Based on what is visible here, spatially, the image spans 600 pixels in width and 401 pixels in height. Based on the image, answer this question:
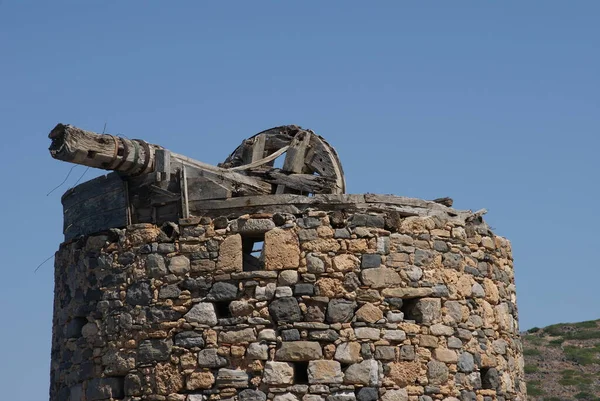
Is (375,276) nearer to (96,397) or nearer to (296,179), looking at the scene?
(296,179)

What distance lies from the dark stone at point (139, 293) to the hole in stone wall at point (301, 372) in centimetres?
150

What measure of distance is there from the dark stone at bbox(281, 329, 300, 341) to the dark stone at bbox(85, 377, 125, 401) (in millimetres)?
1646

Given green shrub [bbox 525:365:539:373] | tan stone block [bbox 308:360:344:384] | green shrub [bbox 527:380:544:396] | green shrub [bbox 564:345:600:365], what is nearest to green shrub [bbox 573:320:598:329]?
green shrub [bbox 564:345:600:365]

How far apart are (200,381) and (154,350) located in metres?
0.55

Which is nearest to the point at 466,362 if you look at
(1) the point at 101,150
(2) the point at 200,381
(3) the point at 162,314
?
(2) the point at 200,381

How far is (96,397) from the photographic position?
33.3 ft

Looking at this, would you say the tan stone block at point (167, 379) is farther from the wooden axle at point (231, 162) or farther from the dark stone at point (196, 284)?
the wooden axle at point (231, 162)

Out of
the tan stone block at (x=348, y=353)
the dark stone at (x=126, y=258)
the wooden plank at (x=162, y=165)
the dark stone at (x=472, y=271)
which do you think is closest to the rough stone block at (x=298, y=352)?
the tan stone block at (x=348, y=353)

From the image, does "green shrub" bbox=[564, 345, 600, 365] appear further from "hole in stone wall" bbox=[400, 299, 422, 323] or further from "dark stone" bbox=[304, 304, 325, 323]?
"dark stone" bbox=[304, 304, 325, 323]

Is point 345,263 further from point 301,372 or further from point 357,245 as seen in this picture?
point 301,372

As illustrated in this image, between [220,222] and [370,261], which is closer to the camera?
[370,261]

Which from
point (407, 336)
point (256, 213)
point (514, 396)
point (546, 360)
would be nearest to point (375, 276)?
point (407, 336)

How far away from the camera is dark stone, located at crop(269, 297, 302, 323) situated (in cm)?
959

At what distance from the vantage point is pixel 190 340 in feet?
31.8
